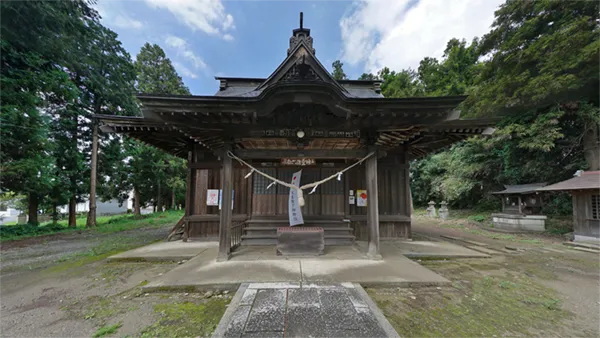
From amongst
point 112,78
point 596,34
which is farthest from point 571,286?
point 112,78

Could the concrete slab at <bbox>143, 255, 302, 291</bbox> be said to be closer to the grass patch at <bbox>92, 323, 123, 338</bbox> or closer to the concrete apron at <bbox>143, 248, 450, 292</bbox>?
the concrete apron at <bbox>143, 248, 450, 292</bbox>

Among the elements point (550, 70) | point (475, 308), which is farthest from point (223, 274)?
point (550, 70)

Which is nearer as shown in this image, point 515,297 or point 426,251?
point 515,297

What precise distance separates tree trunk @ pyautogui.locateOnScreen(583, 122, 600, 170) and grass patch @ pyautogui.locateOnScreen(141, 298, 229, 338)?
1760 centimetres

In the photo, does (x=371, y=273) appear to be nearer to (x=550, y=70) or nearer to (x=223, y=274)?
(x=223, y=274)

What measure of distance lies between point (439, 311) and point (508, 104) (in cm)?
1387

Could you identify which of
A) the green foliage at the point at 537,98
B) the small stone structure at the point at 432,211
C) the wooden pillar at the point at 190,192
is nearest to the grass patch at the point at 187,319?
the wooden pillar at the point at 190,192

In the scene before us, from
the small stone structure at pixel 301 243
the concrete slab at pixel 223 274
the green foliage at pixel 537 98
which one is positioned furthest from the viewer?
the green foliage at pixel 537 98

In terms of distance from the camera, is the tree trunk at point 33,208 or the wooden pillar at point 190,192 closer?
the wooden pillar at point 190,192

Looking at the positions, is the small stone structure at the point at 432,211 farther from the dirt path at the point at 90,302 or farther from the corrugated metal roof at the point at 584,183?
the dirt path at the point at 90,302

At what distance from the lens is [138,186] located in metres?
19.7

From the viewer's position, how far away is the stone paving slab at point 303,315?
2.46 meters

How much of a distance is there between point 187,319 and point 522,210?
57.4ft

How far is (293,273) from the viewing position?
13.3 ft
